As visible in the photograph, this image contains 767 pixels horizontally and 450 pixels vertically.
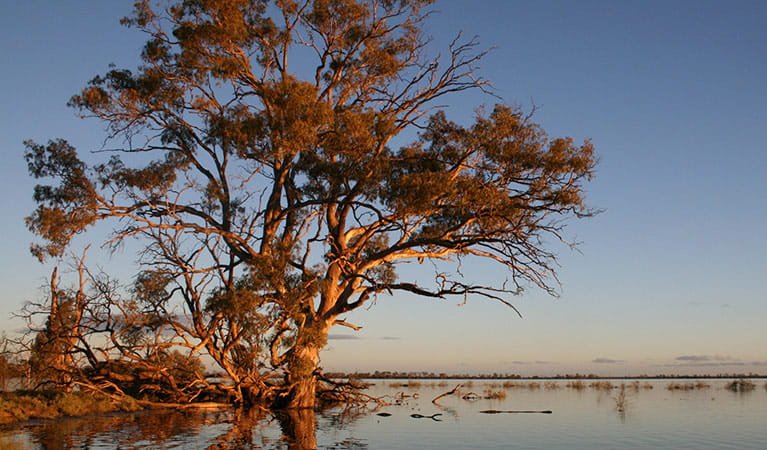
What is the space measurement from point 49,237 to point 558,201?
546 inches

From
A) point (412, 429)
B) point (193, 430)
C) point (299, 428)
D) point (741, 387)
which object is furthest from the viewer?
point (741, 387)

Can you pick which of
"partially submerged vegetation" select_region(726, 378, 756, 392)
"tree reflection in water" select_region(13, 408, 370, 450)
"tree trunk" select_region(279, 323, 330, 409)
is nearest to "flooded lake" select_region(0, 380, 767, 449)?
"tree reflection in water" select_region(13, 408, 370, 450)

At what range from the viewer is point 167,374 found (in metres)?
19.5

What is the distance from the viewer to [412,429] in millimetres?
15914

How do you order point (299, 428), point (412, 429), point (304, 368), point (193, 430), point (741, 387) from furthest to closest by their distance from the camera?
point (741, 387) → point (304, 368) → point (412, 429) → point (299, 428) → point (193, 430)

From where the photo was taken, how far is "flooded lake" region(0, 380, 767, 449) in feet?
42.2

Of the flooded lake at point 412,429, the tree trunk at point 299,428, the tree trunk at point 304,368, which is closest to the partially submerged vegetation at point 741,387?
the flooded lake at point 412,429

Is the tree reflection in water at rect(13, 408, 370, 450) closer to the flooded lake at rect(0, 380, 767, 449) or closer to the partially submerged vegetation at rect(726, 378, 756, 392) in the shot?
the flooded lake at rect(0, 380, 767, 449)

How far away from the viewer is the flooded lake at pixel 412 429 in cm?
1286

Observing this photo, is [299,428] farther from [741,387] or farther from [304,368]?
[741,387]

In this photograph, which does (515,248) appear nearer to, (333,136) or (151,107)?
(333,136)

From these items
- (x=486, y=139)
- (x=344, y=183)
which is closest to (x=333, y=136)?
(x=344, y=183)

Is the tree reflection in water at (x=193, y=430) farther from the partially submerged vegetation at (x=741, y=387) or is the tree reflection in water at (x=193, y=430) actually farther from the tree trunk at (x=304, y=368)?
the partially submerged vegetation at (x=741, y=387)

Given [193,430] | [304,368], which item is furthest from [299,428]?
[304,368]
